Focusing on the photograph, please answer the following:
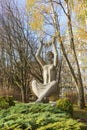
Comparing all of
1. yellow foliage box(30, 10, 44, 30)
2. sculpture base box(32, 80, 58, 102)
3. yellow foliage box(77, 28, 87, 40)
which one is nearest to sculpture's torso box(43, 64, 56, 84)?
sculpture base box(32, 80, 58, 102)

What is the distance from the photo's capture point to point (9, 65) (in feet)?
102

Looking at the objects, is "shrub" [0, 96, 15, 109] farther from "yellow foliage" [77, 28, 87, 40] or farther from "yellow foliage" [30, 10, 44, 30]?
"yellow foliage" [77, 28, 87, 40]

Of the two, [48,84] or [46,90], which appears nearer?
[46,90]

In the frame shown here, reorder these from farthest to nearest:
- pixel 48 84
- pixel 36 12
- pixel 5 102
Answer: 1. pixel 36 12
2. pixel 48 84
3. pixel 5 102

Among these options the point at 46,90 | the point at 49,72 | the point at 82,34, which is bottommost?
the point at 46,90

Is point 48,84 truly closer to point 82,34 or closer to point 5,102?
point 5,102

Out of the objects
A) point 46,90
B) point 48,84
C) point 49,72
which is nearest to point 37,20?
point 49,72

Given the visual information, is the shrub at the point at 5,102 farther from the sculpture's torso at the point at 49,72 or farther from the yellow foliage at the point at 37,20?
the yellow foliage at the point at 37,20

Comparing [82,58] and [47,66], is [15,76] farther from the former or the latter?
[47,66]

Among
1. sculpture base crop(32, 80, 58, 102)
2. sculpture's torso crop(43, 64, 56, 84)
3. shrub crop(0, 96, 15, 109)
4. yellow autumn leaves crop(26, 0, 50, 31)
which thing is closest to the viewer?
shrub crop(0, 96, 15, 109)

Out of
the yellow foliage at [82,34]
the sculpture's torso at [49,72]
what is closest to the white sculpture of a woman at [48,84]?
the sculpture's torso at [49,72]

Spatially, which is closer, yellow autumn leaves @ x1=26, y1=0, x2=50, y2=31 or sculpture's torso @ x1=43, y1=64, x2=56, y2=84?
sculpture's torso @ x1=43, y1=64, x2=56, y2=84

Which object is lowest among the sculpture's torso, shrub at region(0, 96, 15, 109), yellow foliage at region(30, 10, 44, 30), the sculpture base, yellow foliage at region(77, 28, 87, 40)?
shrub at region(0, 96, 15, 109)

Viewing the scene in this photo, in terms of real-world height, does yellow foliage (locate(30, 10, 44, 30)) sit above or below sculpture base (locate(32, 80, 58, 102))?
above
